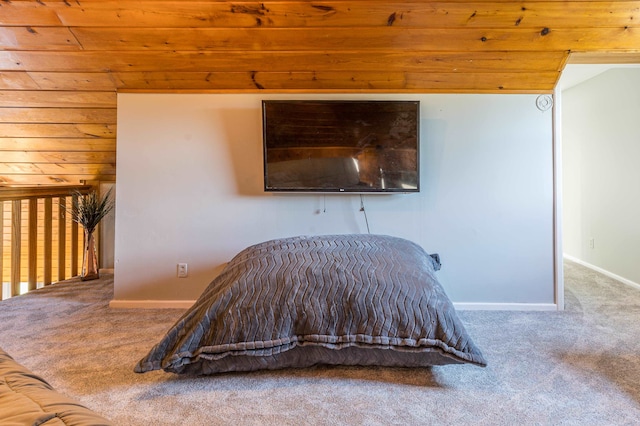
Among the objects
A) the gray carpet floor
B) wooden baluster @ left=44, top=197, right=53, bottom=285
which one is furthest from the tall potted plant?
the gray carpet floor

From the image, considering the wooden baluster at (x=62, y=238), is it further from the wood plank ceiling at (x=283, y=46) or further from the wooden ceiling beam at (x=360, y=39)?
the wooden ceiling beam at (x=360, y=39)

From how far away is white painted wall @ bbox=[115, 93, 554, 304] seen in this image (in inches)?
115

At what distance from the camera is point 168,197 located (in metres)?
2.99

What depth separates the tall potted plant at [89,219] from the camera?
11.9ft

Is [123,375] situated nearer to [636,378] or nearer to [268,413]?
[268,413]

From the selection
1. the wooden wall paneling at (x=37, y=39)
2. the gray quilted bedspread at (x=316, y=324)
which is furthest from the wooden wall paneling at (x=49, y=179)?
the gray quilted bedspread at (x=316, y=324)

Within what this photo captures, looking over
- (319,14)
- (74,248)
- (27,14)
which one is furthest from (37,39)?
(74,248)

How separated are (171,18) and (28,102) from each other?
66.8 inches

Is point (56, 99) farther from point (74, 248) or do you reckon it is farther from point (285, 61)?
point (285, 61)

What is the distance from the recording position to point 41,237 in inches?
155

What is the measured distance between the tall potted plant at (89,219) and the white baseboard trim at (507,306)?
3.67 meters

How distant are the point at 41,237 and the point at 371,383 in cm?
408

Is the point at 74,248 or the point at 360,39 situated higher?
the point at 360,39

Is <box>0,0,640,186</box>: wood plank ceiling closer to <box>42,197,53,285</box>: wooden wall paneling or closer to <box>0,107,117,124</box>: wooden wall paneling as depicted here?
<box>0,107,117,124</box>: wooden wall paneling
